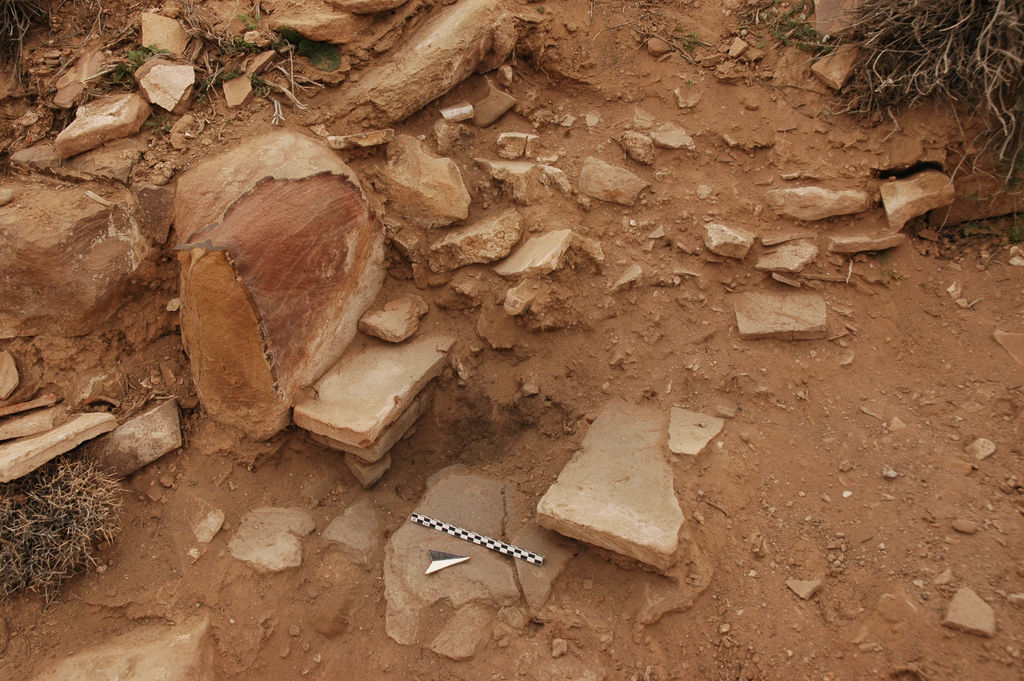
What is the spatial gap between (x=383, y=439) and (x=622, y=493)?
106cm

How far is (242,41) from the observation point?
315cm

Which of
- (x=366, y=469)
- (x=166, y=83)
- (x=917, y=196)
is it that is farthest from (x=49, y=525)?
(x=917, y=196)

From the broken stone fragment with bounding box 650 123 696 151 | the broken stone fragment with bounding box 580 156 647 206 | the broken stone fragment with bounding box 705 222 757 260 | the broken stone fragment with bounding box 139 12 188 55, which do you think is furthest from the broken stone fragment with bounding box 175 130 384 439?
the broken stone fragment with bounding box 705 222 757 260

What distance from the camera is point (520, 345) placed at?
3.10m

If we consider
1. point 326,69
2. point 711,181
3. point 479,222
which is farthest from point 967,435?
point 326,69

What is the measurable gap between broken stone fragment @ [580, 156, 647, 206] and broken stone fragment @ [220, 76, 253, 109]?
161cm

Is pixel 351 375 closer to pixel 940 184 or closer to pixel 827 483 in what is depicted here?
A: pixel 827 483

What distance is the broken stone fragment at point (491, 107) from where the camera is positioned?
3.39 m

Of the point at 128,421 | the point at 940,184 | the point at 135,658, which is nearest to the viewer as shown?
the point at 135,658

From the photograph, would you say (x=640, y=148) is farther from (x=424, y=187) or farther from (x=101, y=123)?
(x=101, y=123)

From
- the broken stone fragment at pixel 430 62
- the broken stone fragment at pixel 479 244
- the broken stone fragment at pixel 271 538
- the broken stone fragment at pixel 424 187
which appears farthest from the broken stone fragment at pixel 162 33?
the broken stone fragment at pixel 271 538

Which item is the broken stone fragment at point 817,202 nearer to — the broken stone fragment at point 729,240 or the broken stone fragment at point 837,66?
the broken stone fragment at point 729,240

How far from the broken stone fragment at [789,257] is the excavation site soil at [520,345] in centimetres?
1

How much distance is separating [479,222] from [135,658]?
223cm
